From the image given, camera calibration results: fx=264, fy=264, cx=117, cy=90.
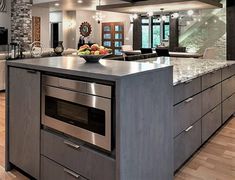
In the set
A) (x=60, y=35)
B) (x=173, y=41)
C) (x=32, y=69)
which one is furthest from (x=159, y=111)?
(x=60, y=35)

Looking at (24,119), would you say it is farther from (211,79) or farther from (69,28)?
(69,28)

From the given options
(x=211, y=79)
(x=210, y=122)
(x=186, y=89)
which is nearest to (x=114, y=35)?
(x=211, y=79)

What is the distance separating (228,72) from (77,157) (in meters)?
2.94

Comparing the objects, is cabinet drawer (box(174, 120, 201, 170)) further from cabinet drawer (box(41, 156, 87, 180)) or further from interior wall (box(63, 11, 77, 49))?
interior wall (box(63, 11, 77, 49))

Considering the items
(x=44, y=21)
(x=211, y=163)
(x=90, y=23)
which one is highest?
(x=90, y=23)

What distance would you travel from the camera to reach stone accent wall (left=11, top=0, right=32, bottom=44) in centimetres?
1022

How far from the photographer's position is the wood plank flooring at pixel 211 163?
96.3 inches

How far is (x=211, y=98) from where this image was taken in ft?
10.6

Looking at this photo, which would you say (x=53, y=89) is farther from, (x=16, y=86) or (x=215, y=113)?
(x=215, y=113)

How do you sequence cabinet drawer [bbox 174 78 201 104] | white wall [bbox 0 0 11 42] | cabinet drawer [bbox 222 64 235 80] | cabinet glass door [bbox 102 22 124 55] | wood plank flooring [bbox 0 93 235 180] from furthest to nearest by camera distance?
cabinet glass door [bbox 102 22 124 55]
white wall [bbox 0 0 11 42]
cabinet drawer [bbox 222 64 235 80]
wood plank flooring [bbox 0 93 235 180]
cabinet drawer [bbox 174 78 201 104]

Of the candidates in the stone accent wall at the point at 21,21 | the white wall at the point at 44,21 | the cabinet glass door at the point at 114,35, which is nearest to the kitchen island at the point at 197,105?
the stone accent wall at the point at 21,21

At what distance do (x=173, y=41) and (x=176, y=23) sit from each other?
0.76m

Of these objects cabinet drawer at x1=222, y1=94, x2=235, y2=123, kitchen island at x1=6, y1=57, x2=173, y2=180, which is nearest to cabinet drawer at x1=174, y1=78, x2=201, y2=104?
kitchen island at x1=6, y1=57, x2=173, y2=180

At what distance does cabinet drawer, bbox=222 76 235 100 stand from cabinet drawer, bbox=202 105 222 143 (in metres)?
0.32
